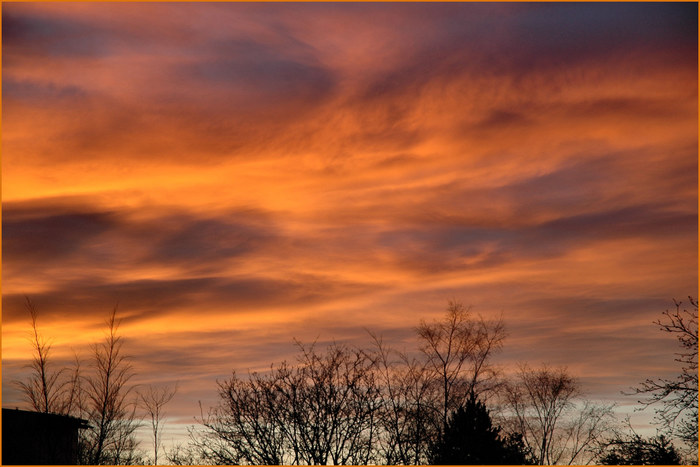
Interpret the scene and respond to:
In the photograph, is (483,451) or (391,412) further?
(483,451)

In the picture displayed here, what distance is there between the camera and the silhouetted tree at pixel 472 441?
3659 cm

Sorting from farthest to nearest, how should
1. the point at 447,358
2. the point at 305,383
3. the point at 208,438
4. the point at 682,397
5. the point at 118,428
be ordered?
the point at 118,428, the point at 447,358, the point at 305,383, the point at 208,438, the point at 682,397

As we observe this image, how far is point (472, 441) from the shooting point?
37.5m

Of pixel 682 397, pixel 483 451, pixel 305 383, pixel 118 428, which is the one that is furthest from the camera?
pixel 118 428

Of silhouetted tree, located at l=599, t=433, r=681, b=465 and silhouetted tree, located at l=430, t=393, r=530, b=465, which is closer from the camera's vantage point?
silhouetted tree, located at l=599, t=433, r=681, b=465

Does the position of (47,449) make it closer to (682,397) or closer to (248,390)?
(248,390)

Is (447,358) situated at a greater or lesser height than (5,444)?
greater

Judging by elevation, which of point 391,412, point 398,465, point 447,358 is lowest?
point 398,465

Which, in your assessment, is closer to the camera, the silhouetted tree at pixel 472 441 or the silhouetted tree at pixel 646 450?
the silhouetted tree at pixel 646 450

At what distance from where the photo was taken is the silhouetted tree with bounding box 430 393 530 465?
36594 mm

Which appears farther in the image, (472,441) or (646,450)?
(472,441)

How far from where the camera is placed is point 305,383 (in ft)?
97.0

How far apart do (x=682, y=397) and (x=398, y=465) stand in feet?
45.6

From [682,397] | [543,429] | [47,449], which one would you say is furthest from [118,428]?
[682,397]
